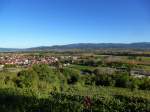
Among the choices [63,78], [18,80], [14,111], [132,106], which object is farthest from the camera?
[63,78]

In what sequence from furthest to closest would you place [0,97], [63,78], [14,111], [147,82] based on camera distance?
[63,78] → [147,82] → [0,97] → [14,111]

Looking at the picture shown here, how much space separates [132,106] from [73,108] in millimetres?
8814

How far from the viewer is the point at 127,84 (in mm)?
48719

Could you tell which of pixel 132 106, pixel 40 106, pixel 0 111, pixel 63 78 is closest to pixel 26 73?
pixel 63 78

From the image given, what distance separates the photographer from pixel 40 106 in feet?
50.4

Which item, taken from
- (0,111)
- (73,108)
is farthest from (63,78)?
(0,111)

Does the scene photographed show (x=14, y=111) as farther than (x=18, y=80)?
No

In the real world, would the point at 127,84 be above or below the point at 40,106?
below

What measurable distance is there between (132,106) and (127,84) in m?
25.9

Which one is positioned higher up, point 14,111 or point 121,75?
point 14,111

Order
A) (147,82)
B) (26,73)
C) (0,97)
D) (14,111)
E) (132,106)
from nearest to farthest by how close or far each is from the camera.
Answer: (14,111) < (0,97) < (132,106) < (26,73) < (147,82)

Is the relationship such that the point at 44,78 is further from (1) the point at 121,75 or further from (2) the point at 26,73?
(1) the point at 121,75

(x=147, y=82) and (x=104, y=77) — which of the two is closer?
(x=147, y=82)

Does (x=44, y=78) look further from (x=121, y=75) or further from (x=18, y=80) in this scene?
(x=121, y=75)
